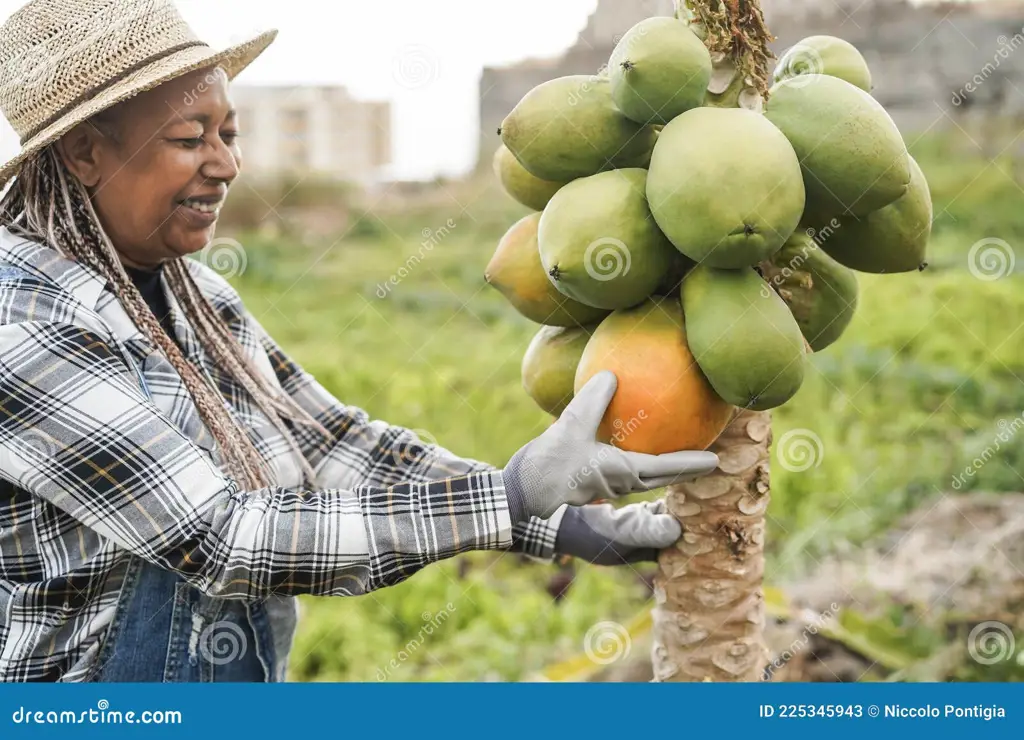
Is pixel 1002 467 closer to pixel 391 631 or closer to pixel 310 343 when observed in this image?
pixel 391 631

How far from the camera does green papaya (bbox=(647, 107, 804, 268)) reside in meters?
1.53

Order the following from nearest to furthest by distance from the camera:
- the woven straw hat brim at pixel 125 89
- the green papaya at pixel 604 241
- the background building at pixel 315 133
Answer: the green papaya at pixel 604 241 → the woven straw hat brim at pixel 125 89 → the background building at pixel 315 133

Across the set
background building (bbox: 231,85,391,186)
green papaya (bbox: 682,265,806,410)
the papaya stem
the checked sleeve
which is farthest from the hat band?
background building (bbox: 231,85,391,186)

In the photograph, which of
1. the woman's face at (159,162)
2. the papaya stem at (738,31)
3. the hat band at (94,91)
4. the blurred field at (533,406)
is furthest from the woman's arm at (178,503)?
the blurred field at (533,406)

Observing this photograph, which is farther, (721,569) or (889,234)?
(721,569)

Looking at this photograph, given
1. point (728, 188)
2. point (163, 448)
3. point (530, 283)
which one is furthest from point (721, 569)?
point (163, 448)

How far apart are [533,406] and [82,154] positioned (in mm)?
3913

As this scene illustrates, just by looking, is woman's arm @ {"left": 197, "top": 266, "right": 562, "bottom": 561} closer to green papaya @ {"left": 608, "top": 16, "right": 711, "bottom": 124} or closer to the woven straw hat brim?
the woven straw hat brim

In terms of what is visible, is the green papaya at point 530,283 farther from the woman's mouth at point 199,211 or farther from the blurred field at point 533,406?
the blurred field at point 533,406

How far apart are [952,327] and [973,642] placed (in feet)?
12.4

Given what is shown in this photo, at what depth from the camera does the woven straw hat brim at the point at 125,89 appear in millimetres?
2018

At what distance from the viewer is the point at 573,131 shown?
172cm

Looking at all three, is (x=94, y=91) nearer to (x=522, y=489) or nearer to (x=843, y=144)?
(x=522, y=489)

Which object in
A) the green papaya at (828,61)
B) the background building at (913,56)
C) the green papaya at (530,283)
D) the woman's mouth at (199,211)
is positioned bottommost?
the background building at (913,56)
